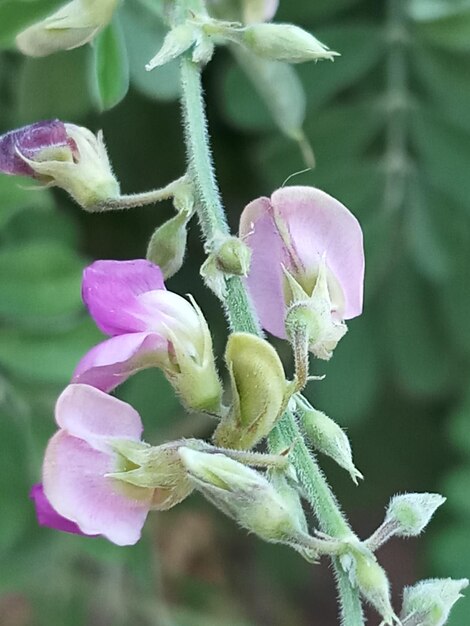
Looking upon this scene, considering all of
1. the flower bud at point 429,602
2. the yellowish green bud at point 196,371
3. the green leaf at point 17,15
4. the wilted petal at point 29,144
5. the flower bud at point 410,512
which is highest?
the green leaf at point 17,15

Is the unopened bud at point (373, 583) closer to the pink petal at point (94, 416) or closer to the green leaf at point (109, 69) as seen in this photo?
the pink petal at point (94, 416)

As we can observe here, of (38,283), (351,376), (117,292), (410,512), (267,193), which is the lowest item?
(351,376)

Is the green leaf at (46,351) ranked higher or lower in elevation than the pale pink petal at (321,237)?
lower

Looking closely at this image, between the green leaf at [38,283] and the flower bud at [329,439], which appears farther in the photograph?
the green leaf at [38,283]

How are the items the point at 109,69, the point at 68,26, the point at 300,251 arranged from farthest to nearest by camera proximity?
the point at 109,69
the point at 68,26
the point at 300,251

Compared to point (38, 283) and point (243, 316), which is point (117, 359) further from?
point (38, 283)

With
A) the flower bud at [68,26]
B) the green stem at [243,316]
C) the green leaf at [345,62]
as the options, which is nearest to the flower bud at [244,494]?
the green stem at [243,316]

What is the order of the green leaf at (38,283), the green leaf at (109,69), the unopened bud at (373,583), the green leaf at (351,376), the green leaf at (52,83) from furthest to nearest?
1. the green leaf at (351,376)
2. the green leaf at (52,83)
3. the green leaf at (38,283)
4. the green leaf at (109,69)
5. the unopened bud at (373,583)

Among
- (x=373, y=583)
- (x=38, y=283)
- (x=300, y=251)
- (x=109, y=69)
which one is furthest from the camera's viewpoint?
(x=38, y=283)

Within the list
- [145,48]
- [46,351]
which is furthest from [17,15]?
[46,351]
